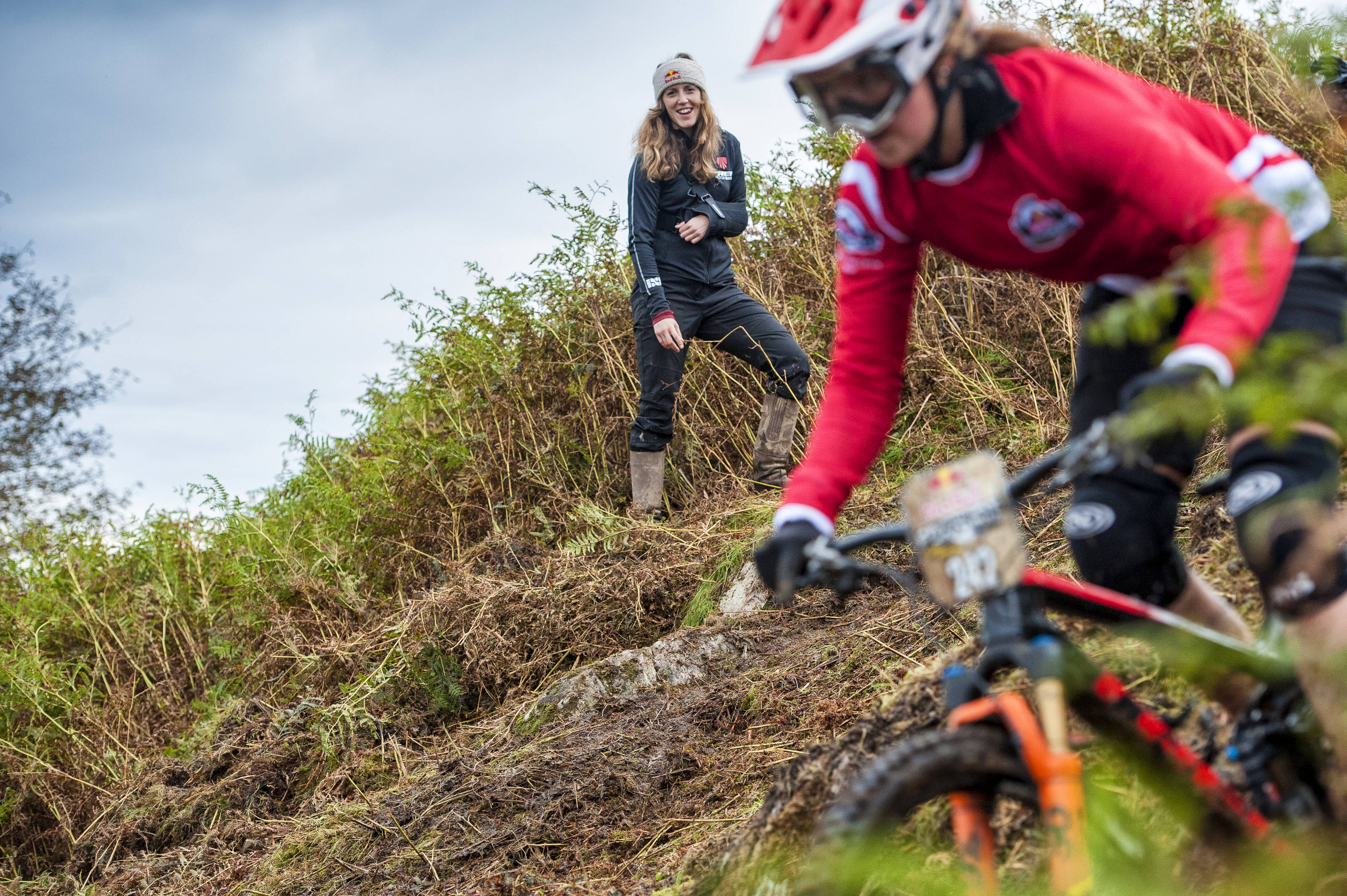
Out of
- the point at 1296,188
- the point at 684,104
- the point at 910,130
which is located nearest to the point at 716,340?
the point at 684,104

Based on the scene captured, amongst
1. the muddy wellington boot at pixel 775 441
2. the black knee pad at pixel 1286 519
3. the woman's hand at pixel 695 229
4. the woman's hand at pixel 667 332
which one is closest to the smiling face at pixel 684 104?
the woman's hand at pixel 695 229

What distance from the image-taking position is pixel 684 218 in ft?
21.1

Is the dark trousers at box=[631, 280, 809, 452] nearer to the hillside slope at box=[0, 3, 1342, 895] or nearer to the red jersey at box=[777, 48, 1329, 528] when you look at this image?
the hillside slope at box=[0, 3, 1342, 895]

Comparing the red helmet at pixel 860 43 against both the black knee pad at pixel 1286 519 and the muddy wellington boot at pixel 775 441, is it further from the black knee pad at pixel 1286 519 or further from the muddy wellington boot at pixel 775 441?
the muddy wellington boot at pixel 775 441

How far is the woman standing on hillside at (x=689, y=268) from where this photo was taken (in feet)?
20.4

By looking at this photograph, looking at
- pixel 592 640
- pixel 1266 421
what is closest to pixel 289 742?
pixel 592 640

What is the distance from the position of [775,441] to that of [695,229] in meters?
1.44

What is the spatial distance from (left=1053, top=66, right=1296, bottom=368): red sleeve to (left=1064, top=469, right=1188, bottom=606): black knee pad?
1.22ft

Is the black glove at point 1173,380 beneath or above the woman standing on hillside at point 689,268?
beneath

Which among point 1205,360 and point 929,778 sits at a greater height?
point 1205,360

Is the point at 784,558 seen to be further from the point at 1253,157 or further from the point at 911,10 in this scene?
the point at 1253,157

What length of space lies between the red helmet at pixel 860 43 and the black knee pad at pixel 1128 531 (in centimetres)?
78

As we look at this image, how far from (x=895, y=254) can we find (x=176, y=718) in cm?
681

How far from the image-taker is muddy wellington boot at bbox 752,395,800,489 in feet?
21.4
